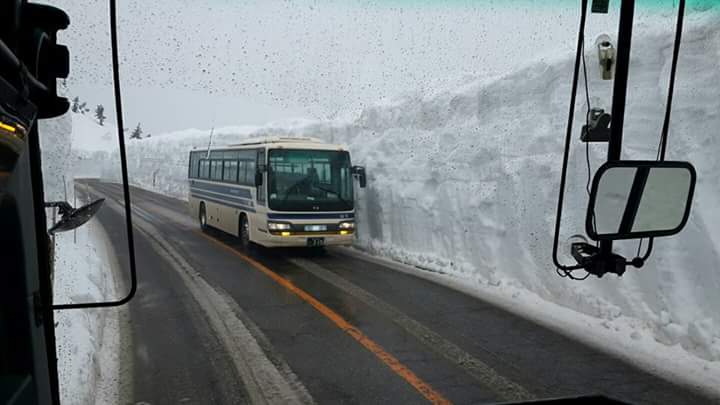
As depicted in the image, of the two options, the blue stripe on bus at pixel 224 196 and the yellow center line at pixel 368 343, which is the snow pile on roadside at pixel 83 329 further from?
the blue stripe on bus at pixel 224 196

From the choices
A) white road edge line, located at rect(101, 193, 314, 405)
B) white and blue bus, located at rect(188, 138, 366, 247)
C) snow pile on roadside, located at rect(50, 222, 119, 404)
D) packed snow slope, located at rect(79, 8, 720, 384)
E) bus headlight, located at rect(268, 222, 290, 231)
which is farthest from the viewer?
white and blue bus, located at rect(188, 138, 366, 247)

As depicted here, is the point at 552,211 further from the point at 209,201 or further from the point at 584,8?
the point at 209,201

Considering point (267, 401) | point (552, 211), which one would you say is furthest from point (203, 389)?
point (552, 211)

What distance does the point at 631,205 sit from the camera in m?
2.11

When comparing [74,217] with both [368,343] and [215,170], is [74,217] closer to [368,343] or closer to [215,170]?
[368,343]

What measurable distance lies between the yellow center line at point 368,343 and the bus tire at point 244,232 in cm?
318

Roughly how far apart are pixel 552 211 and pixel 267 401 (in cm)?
630

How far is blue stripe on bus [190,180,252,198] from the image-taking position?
13.4 metres

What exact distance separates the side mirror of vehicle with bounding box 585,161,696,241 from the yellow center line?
294cm

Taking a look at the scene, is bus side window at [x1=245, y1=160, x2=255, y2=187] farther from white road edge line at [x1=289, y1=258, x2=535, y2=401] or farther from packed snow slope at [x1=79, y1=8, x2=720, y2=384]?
white road edge line at [x1=289, y1=258, x2=535, y2=401]

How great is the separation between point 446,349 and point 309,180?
700 cm

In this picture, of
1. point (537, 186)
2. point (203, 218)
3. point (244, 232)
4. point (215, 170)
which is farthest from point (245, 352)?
point (203, 218)

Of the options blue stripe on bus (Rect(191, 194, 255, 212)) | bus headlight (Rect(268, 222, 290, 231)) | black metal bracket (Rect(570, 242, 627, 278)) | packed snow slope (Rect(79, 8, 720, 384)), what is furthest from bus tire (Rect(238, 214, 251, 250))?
black metal bracket (Rect(570, 242, 627, 278))

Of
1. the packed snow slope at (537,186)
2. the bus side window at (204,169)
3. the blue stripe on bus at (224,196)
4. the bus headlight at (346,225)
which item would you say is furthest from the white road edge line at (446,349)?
the bus side window at (204,169)
